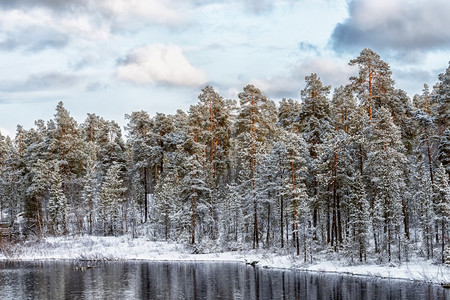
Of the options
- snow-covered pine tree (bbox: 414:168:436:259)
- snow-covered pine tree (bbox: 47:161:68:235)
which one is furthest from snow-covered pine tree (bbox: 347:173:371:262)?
snow-covered pine tree (bbox: 47:161:68:235)

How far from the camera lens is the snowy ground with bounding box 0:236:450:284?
36.0 metres

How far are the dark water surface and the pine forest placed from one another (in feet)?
20.6

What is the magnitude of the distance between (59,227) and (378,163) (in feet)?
156

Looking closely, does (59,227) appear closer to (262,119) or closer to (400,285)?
(262,119)

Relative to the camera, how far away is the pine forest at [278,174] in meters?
40.4

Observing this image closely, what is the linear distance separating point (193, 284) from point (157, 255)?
1823 cm

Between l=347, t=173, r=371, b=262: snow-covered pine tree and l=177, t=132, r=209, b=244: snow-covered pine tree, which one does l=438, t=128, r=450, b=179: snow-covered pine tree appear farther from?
l=177, t=132, r=209, b=244: snow-covered pine tree

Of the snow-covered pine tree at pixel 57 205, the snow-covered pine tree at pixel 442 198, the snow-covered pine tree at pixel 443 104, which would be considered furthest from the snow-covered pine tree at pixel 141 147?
the snow-covered pine tree at pixel 442 198

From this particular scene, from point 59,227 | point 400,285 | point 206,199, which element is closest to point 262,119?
point 206,199

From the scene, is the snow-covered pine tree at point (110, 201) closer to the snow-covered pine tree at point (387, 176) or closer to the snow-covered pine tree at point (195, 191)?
the snow-covered pine tree at point (195, 191)

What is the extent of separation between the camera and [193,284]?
3447 cm

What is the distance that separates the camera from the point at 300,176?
45.3 m

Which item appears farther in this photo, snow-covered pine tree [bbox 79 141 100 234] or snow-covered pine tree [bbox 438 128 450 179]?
snow-covered pine tree [bbox 79 141 100 234]

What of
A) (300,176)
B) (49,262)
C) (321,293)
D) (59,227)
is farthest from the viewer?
(59,227)
